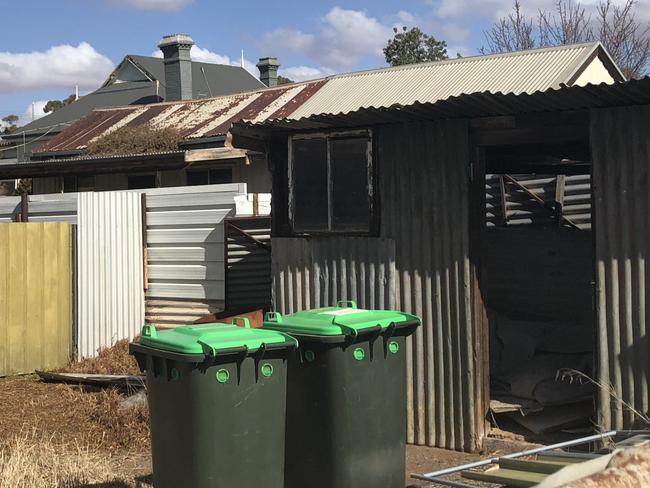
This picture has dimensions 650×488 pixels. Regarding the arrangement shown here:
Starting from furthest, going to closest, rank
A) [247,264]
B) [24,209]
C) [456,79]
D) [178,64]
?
[178,64] < [456,79] < [24,209] < [247,264]

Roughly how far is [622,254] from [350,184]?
2.63 m

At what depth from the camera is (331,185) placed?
302 inches

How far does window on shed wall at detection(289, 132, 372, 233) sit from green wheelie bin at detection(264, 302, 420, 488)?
249 centimetres

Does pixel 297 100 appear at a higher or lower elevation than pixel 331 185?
higher

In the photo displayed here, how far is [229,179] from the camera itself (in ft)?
55.1

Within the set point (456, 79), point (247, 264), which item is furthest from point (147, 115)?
point (247, 264)

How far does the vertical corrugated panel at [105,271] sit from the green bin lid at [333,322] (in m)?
6.10

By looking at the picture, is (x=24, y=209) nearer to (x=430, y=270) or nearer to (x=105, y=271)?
(x=105, y=271)

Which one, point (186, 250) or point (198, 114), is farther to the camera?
point (198, 114)

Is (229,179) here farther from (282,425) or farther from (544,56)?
(282,425)

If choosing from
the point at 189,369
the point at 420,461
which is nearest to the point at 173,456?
the point at 189,369

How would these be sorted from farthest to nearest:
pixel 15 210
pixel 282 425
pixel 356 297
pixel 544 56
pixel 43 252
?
1. pixel 544 56
2. pixel 15 210
3. pixel 43 252
4. pixel 356 297
5. pixel 282 425

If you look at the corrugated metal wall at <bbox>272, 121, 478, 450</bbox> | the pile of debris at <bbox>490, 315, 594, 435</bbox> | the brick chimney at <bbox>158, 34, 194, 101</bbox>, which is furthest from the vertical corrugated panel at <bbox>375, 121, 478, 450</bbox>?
the brick chimney at <bbox>158, 34, 194, 101</bbox>

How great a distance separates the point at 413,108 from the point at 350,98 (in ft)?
25.7
